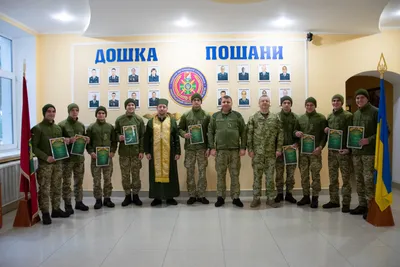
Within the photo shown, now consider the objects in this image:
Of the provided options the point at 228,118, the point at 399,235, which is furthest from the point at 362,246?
the point at 228,118

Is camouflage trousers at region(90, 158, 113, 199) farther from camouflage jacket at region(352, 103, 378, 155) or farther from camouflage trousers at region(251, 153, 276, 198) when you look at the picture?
camouflage jacket at region(352, 103, 378, 155)

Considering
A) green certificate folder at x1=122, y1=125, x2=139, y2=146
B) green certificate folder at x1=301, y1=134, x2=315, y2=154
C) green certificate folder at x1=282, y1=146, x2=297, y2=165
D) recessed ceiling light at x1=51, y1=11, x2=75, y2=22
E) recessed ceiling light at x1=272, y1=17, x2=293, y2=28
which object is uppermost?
recessed ceiling light at x1=51, y1=11, x2=75, y2=22

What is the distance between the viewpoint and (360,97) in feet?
14.6

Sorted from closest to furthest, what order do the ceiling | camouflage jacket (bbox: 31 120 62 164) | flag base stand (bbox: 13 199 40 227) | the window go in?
A: 1. flag base stand (bbox: 13 199 40 227)
2. camouflage jacket (bbox: 31 120 62 164)
3. the ceiling
4. the window

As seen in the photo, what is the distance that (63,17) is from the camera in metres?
5.07

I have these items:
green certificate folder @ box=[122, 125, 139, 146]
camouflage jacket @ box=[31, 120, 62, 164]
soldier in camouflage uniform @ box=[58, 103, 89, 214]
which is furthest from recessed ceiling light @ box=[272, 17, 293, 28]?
camouflage jacket @ box=[31, 120, 62, 164]

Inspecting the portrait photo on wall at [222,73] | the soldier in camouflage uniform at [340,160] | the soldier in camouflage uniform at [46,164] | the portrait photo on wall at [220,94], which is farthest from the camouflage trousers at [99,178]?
the soldier in camouflage uniform at [340,160]

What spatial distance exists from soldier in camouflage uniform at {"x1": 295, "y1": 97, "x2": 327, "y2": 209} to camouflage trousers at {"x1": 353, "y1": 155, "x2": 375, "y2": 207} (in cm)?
59

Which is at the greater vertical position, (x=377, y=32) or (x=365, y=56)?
(x=377, y=32)

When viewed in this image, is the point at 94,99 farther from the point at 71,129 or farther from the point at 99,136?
the point at 71,129

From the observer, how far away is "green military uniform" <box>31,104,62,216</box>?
4.21 m

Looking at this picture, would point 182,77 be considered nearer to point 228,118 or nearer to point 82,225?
point 228,118

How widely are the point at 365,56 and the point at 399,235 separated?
138 inches

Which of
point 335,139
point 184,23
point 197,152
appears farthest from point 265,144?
point 184,23
